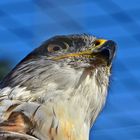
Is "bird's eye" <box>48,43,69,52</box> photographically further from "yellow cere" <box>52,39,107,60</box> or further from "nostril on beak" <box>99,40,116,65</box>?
"nostril on beak" <box>99,40,116,65</box>

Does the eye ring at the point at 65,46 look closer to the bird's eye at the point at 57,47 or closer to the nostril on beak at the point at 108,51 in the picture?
the bird's eye at the point at 57,47

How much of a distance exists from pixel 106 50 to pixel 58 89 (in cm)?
36

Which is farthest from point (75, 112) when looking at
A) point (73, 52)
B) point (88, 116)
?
point (73, 52)

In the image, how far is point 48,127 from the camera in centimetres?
496

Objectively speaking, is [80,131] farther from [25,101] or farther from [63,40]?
[63,40]

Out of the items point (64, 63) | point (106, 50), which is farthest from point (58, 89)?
point (106, 50)

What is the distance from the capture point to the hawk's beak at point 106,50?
5.27 meters

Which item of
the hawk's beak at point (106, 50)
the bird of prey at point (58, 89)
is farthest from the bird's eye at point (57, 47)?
the hawk's beak at point (106, 50)

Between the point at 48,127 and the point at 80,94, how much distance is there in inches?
12.9

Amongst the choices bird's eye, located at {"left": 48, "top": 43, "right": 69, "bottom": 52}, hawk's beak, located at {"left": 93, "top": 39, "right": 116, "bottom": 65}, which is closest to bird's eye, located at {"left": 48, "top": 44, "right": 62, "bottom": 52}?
bird's eye, located at {"left": 48, "top": 43, "right": 69, "bottom": 52}

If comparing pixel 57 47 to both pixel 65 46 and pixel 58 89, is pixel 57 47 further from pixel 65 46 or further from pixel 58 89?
pixel 58 89

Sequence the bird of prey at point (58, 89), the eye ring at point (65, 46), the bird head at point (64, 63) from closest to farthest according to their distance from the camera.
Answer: the bird of prey at point (58, 89) → the bird head at point (64, 63) → the eye ring at point (65, 46)

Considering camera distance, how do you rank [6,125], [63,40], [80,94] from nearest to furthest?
[6,125] < [80,94] < [63,40]

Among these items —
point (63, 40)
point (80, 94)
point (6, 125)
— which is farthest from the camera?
point (63, 40)
